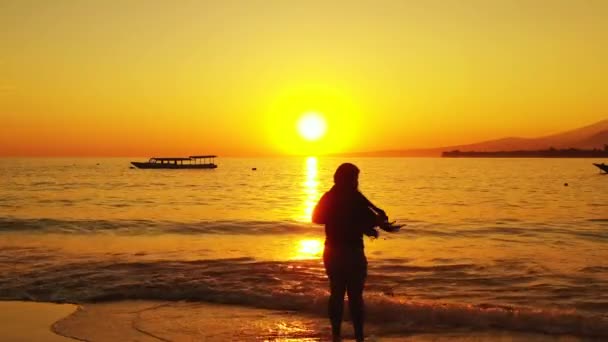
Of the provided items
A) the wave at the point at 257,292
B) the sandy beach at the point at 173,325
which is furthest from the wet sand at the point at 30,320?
the wave at the point at 257,292

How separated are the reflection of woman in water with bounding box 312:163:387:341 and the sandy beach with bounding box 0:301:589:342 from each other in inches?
68.4

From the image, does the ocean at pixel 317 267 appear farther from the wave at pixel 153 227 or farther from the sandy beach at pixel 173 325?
the sandy beach at pixel 173 325

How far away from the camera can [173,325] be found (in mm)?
9562

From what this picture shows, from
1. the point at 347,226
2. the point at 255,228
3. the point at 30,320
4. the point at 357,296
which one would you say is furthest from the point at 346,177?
the point at 255,228

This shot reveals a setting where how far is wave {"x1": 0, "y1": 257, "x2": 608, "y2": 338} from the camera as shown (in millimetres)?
9773

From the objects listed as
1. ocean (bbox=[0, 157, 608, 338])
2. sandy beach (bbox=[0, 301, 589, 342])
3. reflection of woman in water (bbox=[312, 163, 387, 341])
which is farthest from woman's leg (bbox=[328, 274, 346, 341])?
ocean (bbox=[0, 157, 608, 338])

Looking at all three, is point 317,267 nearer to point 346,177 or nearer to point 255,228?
point 346,177

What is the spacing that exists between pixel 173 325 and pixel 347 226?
4.02 m

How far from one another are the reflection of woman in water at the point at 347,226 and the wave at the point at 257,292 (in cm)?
253

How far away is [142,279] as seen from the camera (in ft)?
44.5

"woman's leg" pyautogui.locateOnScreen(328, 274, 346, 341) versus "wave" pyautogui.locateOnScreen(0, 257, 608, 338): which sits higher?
"woman's leg" pyautogui.locateOnScreen(328, 274, 346, 341)

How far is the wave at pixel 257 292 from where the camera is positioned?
9773 mm

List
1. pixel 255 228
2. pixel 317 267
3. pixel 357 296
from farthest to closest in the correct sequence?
pixel 255 228, pixel 317 267, pixel 357 296

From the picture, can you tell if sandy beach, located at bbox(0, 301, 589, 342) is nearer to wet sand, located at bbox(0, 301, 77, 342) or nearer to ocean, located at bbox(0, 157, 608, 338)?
wet sand, located at bbox(0, 301, 77, 342)
